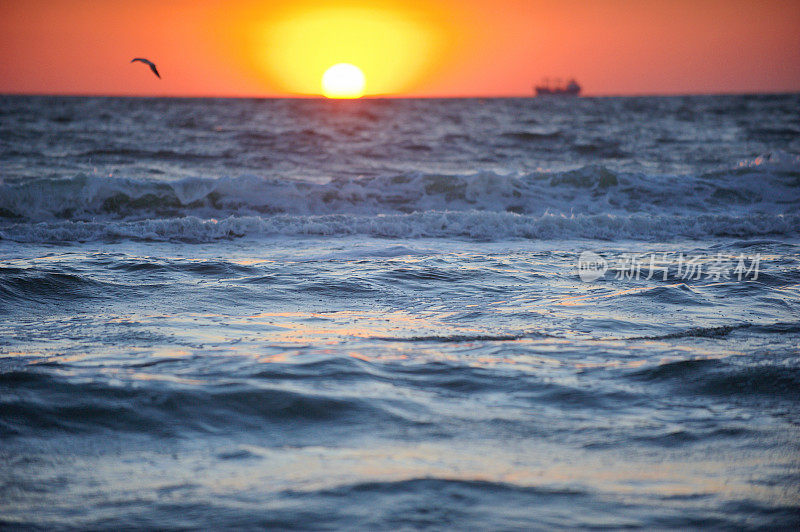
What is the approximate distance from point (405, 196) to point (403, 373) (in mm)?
9535

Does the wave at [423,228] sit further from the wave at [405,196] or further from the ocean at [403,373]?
the wave at [405,196]

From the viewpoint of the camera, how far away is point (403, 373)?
3688 millimetres

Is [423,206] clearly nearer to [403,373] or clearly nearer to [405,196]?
[405,196]

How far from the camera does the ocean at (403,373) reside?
2.45 m

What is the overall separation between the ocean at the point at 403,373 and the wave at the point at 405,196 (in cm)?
209

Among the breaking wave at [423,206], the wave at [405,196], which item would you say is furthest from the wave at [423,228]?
the wave at [405,196]

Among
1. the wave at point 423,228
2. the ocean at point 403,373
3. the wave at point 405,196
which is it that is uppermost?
the wave at point 405,196

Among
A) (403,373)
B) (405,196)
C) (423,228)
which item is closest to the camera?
(403,373)

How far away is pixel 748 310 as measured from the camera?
5176 millimetres

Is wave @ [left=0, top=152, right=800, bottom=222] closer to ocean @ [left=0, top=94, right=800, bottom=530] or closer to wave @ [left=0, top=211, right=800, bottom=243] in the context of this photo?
wave @ [left=0, top=211, right=800, bottom=243]

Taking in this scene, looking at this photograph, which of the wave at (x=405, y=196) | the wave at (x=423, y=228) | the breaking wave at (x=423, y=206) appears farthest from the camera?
the wave at (x=405, y=196)

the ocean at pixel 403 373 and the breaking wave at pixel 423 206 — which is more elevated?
the breaking wave at pixel 423 206

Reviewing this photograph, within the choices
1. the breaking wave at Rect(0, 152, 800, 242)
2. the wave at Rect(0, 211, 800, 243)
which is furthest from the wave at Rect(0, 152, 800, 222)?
the wave at Rect(0, 211, 800, 243)

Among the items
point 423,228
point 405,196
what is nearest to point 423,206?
point 405,196
